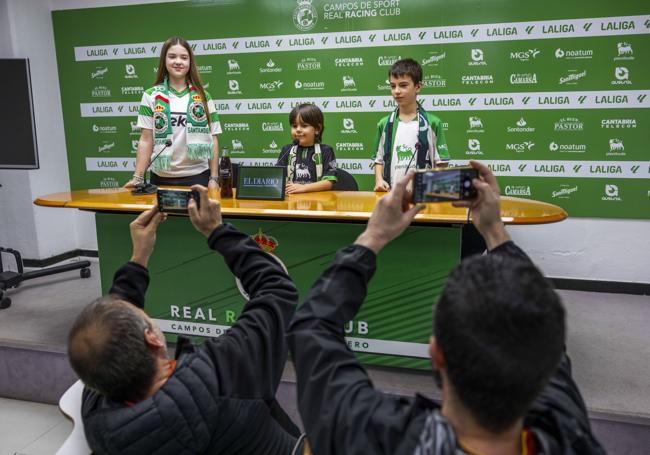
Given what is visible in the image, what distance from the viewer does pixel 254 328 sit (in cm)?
111

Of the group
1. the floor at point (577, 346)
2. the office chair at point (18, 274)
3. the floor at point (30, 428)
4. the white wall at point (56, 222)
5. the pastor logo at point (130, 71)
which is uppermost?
the pastor logo at point (130, 71)

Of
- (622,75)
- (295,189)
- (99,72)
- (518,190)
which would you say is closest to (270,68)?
(99,72)

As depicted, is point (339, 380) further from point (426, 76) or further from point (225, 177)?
point (426, 76)

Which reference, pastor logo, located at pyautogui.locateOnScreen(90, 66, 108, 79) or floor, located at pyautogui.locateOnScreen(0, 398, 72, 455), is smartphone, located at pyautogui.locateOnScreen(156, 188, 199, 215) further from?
pastor logo, located at pyautogui.locateOnScreen(90, 66, 108, 79)

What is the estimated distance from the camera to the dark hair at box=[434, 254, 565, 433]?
64 cm

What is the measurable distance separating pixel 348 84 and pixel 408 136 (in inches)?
38.1

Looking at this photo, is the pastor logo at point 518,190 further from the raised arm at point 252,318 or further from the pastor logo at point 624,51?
the raised arm at point 252,318

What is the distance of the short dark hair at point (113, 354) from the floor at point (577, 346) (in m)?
1.42

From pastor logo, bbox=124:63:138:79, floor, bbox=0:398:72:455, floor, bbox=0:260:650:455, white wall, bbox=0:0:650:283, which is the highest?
pastor logo, bbox=124:63:138:79

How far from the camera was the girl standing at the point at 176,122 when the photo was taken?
9.37 ft

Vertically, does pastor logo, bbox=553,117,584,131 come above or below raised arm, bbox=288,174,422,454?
above

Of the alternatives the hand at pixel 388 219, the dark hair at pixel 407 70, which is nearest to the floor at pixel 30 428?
the hand at pixel 388 219

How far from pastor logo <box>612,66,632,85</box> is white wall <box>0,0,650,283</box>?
2.94ft

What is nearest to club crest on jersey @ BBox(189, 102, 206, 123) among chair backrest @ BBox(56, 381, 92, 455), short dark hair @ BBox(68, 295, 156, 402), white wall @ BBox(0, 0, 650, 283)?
white wall @ BBox(0, 0, 650, 283)
